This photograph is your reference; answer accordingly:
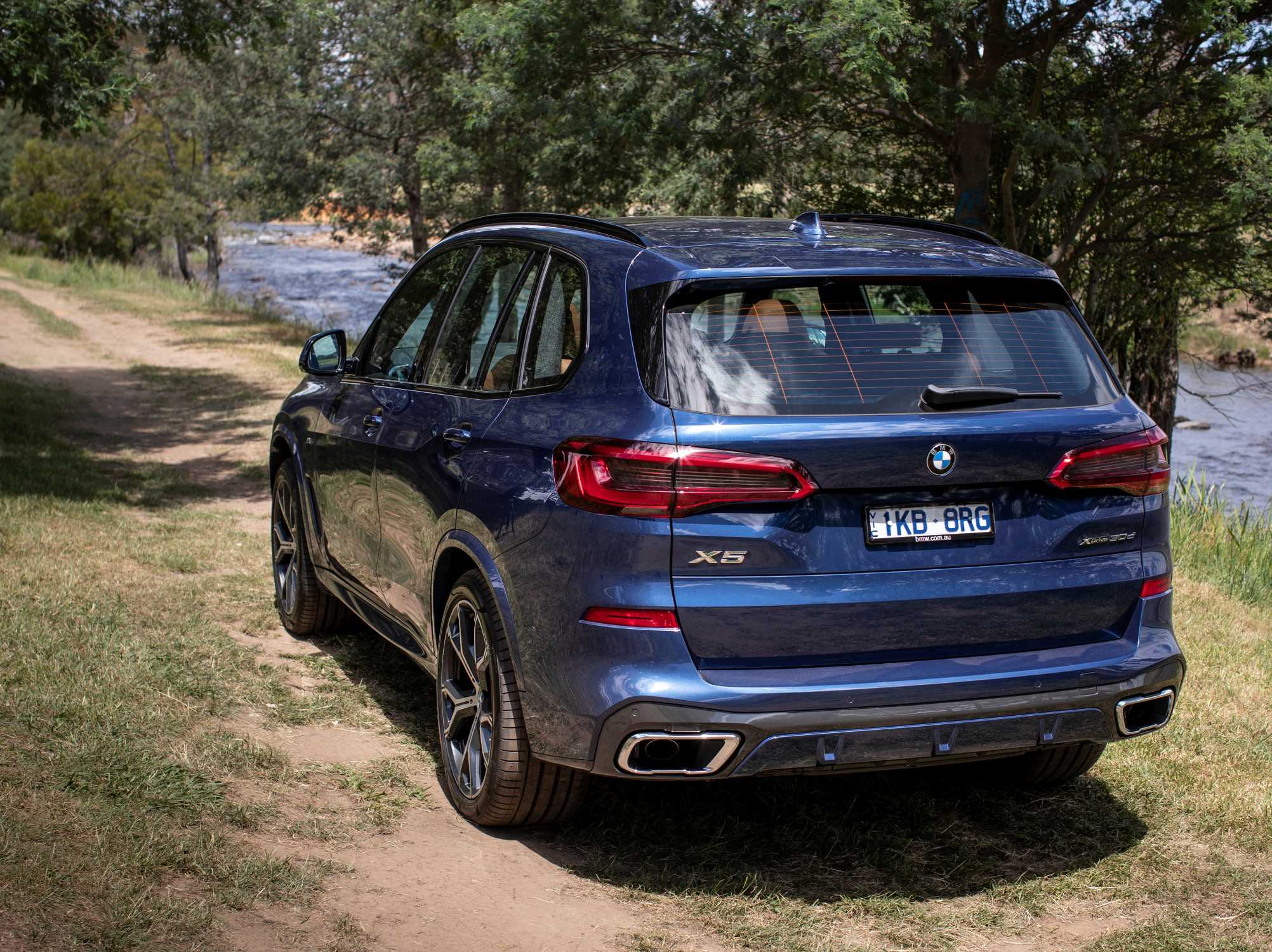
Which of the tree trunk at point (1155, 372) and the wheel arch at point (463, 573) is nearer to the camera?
the wheel arch at point (463, 573)

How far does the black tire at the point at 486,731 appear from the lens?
412 centimetres

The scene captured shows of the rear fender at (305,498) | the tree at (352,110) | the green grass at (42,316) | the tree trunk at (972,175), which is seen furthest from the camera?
the tree at (352,110)

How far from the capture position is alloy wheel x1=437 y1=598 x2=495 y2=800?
429 centimetres

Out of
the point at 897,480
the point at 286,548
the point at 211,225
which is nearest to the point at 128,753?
the point at 286,548

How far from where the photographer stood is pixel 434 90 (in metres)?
24.2

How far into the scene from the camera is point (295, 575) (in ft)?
21.7

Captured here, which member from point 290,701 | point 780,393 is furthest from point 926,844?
point 290,701

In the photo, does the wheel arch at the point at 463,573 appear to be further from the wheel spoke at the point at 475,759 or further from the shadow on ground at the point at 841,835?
the shadow on ground at the point at 841,835

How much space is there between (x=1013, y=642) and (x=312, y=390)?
3585 millimetres

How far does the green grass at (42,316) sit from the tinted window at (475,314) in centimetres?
1987

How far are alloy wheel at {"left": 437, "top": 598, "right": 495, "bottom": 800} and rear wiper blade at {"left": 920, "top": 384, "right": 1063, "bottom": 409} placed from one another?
58.9 inches

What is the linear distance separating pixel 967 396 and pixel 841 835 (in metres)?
1.60

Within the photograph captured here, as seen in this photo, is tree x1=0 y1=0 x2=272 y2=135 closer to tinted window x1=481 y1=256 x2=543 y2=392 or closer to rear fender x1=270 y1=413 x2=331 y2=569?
rear fender x1=270 y1=413 x2=331 y2=569

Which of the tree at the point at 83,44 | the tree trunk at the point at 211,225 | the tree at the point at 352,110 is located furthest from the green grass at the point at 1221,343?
the tree at the point at 83,44
